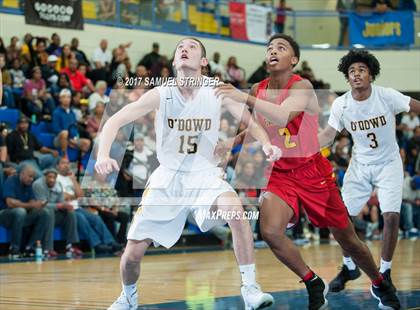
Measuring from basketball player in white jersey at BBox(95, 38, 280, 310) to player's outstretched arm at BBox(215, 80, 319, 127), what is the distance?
0.15 m

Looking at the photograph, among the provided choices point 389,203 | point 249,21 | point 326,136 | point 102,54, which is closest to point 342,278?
point 389,203

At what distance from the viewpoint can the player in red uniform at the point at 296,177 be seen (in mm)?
7035

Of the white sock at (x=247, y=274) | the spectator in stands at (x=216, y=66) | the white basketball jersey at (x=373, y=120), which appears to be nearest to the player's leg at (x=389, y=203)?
the white basketball jersey at (x=373, y=120)

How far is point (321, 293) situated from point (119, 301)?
1633mm

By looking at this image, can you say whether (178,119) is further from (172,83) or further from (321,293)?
(321,293)

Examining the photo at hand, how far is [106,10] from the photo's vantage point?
22.1 m

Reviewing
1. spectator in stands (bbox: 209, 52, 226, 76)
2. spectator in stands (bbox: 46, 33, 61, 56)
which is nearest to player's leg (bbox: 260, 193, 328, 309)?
spectator in stands (bbox: 46, 33, 61, 56)

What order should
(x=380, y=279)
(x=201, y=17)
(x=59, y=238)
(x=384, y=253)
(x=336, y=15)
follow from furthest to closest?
1. (x=336, y=15)
2. (x=201, y=17)
3. (x=59, y=238)
4. (x=384, y=253)
5. (x=380, y=279)

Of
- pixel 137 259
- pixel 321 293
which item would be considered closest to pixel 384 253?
pixel 321 293

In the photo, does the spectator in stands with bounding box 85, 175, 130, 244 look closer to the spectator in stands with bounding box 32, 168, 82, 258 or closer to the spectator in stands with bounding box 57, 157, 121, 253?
the spectator in stands with bounding box 57, 157, 121, 253

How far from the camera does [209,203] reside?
6.67 m

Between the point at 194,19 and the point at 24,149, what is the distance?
32.8 feet

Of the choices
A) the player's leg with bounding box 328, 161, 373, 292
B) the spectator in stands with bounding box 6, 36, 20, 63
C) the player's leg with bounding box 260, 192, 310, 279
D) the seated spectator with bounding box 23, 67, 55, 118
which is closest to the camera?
the player's leg with bounding box 260, 192, 310, 279

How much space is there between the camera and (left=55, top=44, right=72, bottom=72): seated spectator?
61.0 ft
